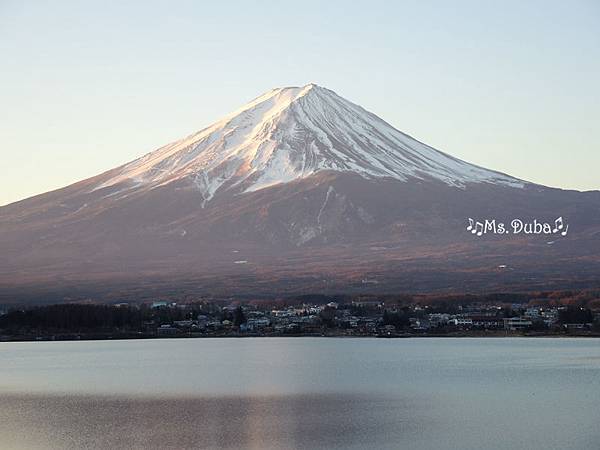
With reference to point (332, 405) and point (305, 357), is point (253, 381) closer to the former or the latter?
point (332, 405)

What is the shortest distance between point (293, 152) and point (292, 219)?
1111 centimetres

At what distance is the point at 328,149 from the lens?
102m

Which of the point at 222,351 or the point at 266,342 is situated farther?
the point at 266,342

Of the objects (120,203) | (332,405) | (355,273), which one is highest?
(120,203)

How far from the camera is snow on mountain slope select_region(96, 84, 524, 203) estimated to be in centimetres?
9888

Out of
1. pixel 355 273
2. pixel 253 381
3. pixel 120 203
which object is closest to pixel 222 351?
pixel 253 381

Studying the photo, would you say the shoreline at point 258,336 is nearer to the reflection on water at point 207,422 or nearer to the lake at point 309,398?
the lake at point 309,398

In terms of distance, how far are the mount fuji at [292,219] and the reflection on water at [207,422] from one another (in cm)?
3939

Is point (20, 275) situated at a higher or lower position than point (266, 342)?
higher

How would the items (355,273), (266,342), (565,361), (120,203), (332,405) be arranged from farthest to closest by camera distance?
(120,203) < (355,273) < (266,342) < (565,361) < (332,405)

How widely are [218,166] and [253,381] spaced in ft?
233

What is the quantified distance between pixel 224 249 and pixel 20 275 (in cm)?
1577

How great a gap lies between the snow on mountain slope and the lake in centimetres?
5853

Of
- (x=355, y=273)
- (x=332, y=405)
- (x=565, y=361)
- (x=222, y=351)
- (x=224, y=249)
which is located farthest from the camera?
(x=224, y=249)
